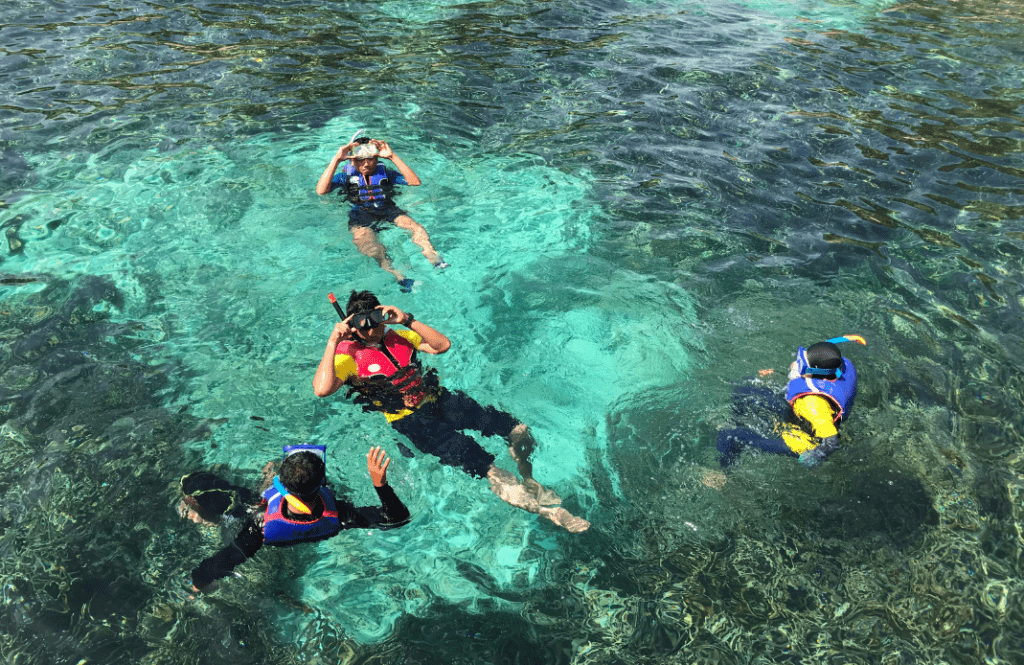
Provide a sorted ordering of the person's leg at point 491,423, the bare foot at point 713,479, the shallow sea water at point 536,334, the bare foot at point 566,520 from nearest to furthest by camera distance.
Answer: the shallow sea water at point 536,334, the bare foot at point 566,520, the bare foot at point 713,479, the person's leg at point 491,423

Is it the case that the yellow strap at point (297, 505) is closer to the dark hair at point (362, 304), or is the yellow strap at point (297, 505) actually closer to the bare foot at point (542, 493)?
the dark hair at point (362, 304)

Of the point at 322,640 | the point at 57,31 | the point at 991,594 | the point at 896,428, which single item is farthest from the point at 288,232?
the point at 57,31

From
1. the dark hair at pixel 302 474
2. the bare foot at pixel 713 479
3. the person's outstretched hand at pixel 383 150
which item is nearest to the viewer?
the dark hair at pixel 302 474

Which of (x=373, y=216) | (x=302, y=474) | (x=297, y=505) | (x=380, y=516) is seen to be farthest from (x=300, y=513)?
(x=373, y=216)

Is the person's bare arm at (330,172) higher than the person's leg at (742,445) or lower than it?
higher

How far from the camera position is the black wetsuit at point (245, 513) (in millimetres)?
3840

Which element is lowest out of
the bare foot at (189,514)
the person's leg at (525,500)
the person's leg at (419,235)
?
the bare foot at (189,514)

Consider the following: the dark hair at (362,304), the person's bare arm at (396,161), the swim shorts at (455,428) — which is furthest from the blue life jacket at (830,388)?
the person's bare arm at (396,161)

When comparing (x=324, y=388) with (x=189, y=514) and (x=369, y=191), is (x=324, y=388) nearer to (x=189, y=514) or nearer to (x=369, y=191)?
(x=189, y=514)

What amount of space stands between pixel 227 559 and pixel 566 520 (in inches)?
88.8

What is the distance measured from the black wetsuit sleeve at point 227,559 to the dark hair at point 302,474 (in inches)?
19.8

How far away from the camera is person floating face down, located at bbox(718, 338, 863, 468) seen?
14.3 ft

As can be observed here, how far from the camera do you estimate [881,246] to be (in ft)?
23.4

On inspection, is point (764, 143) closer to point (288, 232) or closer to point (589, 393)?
point (589, 393)
